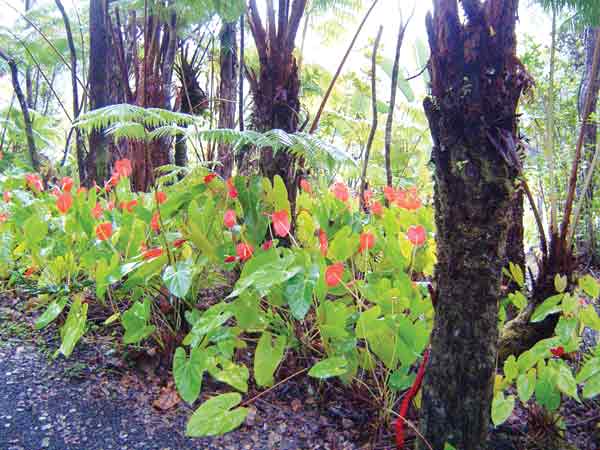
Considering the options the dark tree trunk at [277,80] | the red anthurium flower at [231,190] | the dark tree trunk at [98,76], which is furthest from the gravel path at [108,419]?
the dark tree trunk at [98,76]

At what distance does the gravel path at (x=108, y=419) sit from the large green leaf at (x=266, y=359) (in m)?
0.15

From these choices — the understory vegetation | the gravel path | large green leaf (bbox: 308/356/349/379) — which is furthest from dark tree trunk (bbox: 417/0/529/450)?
the gravel path

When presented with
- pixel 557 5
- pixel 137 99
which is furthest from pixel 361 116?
pixel 557 5

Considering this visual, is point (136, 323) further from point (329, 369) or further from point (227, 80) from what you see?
point (227, 80)

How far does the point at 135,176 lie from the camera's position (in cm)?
288

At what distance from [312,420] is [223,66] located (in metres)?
2.62

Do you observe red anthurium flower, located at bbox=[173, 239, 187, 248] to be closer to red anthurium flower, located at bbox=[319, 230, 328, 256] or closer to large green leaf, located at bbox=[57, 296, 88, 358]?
large green leaf, located at bbox=[57, 296, 88, 358]

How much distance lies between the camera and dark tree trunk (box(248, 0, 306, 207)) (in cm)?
167

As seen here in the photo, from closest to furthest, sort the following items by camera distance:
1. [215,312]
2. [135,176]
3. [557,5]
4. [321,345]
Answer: [215,312] < [321,345] < [557,5] < [135,176]

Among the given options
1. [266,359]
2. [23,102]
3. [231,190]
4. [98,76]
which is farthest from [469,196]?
[23,102]

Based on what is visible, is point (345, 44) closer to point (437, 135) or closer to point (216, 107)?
point (216, 107)

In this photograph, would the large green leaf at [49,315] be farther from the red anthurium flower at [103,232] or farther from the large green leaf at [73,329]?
the red anthurium flower at [103,232]

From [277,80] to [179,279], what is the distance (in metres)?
0.88

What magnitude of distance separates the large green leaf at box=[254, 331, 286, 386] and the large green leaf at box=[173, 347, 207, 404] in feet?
0.42
